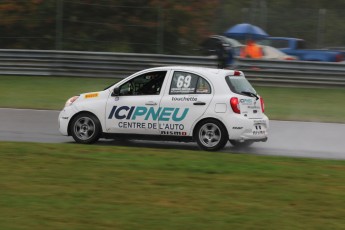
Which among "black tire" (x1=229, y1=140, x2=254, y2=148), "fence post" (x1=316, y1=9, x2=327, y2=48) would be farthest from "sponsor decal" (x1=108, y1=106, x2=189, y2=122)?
"fence post" (x1=316, y1=9, x2=327, y2=48)

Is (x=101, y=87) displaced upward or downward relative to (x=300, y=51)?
downward

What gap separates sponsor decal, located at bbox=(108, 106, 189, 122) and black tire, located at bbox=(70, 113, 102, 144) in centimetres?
32

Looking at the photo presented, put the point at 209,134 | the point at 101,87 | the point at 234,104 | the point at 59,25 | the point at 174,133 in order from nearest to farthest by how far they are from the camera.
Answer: the point at 234,104
the point at 209,134
the point at 174,133
the point at 101,87
the point at 59,25

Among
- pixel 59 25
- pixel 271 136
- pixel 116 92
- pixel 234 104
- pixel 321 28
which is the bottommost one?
pixel 271 136

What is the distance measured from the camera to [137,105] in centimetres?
1285

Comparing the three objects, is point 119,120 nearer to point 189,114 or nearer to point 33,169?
point 189,114

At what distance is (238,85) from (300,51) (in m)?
13.3

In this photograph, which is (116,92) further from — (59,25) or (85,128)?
(59,25)

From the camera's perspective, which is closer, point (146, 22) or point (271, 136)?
point (271, 136)

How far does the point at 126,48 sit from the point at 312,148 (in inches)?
552

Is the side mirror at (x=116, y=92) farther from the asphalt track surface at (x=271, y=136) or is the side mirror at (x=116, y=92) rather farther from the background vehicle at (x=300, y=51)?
the background vehicle at (x=300, y=51)

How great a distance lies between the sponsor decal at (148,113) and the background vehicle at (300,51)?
13.0m

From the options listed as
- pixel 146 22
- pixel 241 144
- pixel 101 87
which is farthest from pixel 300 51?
pixel 241 144

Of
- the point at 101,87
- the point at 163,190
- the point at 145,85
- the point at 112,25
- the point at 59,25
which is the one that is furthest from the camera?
the point at 112,25
